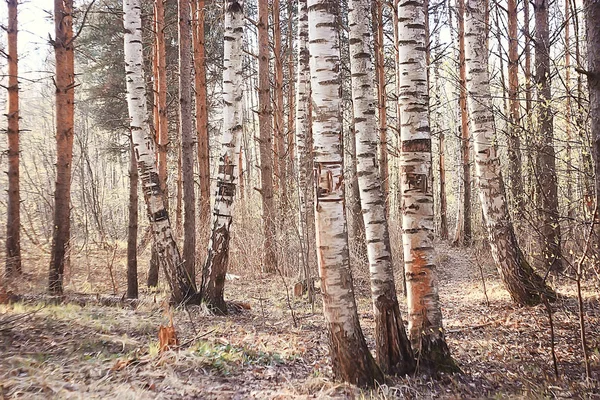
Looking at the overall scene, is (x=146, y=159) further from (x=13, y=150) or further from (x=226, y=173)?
(x=13, y=150)

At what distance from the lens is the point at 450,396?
3.92 m

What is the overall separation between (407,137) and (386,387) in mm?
2422

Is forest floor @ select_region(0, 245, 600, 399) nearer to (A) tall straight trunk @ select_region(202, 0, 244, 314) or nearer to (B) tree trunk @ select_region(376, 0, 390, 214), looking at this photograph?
(A) tall straight trunk @ select_region(202, 0, 244, 314)

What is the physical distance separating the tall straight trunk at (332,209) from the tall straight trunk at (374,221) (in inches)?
15.4

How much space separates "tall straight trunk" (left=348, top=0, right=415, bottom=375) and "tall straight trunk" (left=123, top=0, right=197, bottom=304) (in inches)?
134

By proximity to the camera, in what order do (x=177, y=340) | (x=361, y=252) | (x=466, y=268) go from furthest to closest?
(x=466, y=268)
(x=361, y=252)
(x=177, y=340)

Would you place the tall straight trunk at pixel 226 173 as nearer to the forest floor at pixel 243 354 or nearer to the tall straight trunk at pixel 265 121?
the forest floor at pixel 243 354

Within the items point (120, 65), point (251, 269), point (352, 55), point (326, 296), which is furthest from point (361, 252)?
point (120, 65)

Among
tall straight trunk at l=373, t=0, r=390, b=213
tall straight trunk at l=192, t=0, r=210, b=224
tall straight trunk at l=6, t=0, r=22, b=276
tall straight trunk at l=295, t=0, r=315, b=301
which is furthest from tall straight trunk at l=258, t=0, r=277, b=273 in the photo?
tall straight trunk at l=6, t=0, r=22, b=276

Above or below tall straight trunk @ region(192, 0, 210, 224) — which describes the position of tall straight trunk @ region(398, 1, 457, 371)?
below

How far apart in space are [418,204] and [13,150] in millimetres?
9341

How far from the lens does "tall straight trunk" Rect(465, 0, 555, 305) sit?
6.86m

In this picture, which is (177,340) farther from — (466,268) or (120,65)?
(120,65)

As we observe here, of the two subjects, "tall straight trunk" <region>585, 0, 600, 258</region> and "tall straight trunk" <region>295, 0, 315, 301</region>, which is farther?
"tall straight trunk" <region>295, 0, 315, 301</region>
